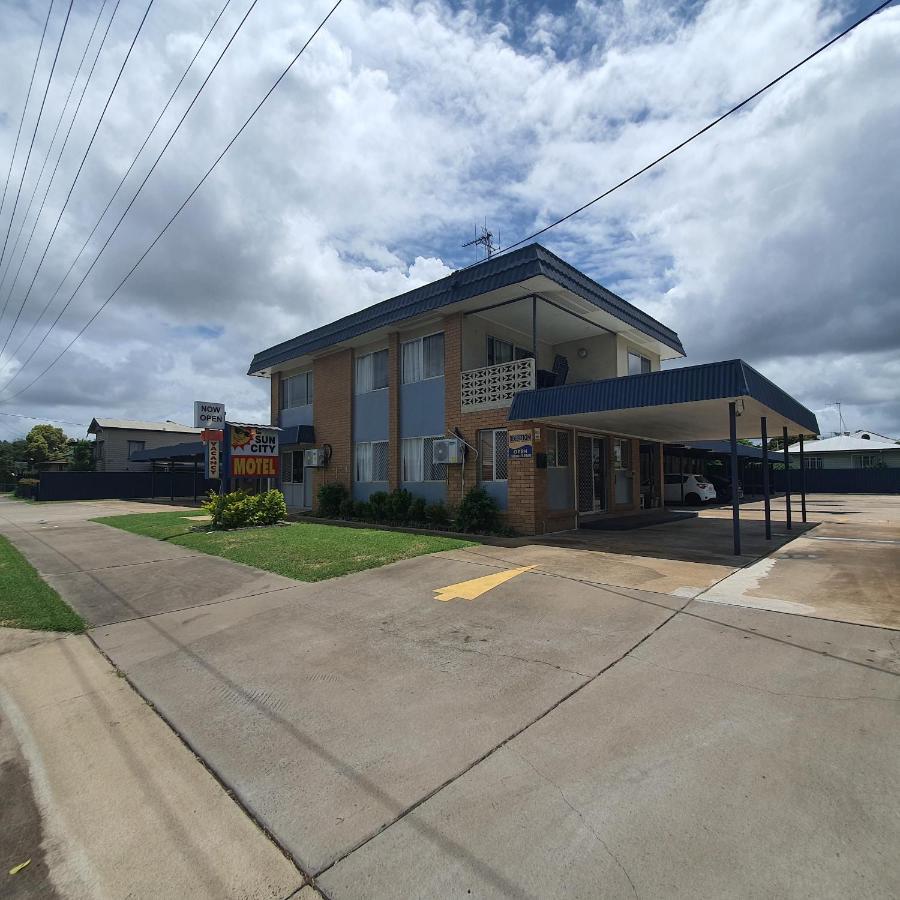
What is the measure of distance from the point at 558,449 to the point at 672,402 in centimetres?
434

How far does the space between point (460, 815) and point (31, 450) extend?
229 ft

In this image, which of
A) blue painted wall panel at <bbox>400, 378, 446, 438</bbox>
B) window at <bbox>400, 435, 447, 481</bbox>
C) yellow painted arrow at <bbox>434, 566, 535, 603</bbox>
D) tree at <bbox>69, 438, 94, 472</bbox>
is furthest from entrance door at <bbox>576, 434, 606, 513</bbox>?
tree at <bbox>69, 438, 94, 472</bbox>

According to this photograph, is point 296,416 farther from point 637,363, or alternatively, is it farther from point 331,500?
point 637,363

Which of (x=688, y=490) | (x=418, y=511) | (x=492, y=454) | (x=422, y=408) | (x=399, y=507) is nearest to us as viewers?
(x=492, y=454)

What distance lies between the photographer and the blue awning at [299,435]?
19.5m

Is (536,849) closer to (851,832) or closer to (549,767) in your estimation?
(549,767)

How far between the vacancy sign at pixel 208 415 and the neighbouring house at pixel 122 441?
28.1m

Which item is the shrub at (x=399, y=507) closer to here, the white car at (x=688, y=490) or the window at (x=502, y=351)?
the window at (x=502, y=351)

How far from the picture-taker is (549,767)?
317cm

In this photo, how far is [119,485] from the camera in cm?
3591

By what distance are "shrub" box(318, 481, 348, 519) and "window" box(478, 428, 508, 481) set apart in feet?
19.0

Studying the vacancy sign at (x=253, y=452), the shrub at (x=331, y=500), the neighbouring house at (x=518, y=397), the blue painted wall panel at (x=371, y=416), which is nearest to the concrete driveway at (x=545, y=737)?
the neighbouring house at (x=518, y=397)

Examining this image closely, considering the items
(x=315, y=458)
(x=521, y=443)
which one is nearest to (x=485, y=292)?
(x=521, y=443)

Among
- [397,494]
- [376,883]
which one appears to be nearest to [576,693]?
[376,883]
